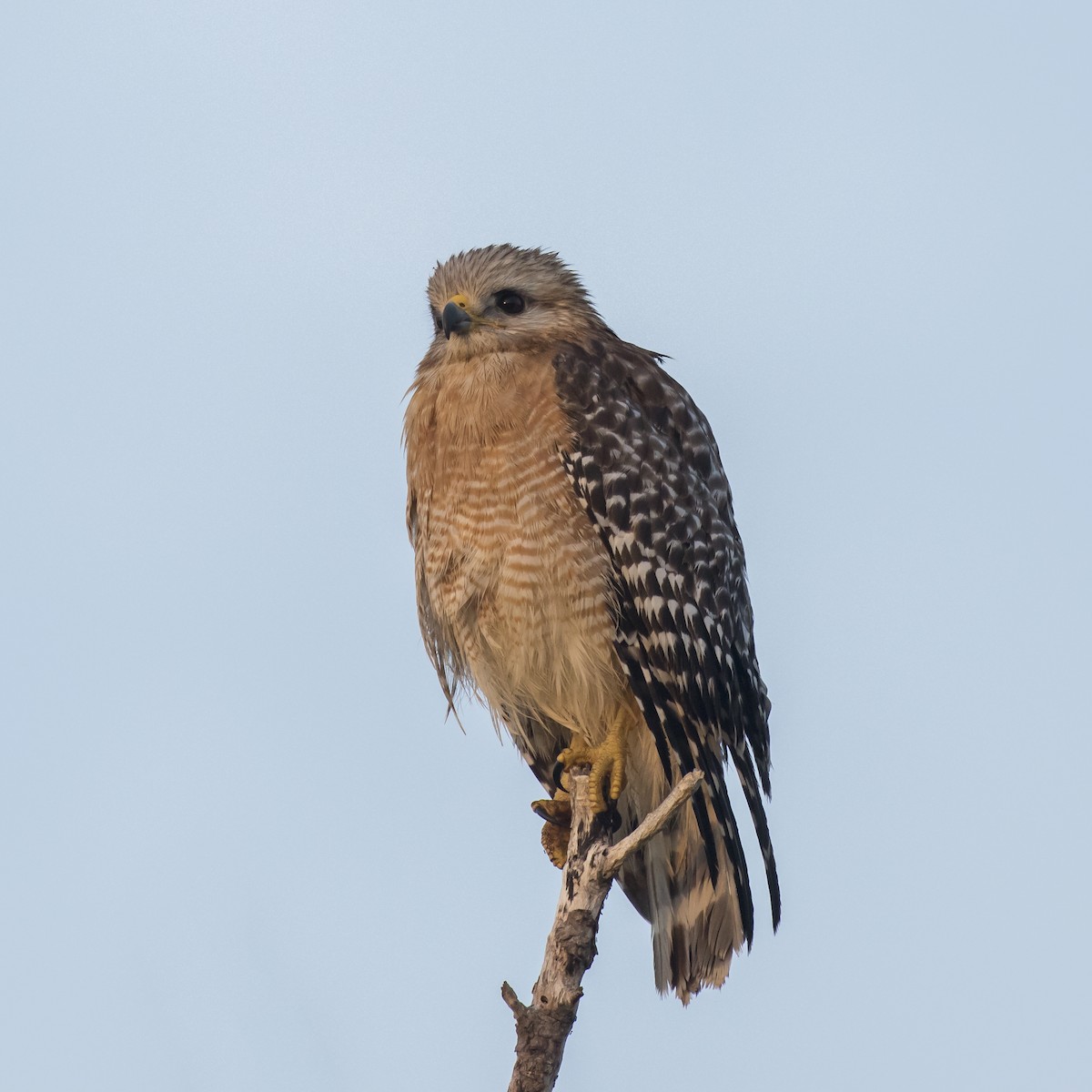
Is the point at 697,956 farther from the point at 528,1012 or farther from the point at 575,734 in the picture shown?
the point at 528,1012

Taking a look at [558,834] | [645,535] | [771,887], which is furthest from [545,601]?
[771,887]

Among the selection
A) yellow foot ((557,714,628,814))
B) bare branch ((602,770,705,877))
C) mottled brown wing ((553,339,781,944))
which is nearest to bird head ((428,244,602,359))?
mottled brown wing ((553,339,781,944))

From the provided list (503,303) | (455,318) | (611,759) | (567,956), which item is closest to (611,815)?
(611,759)

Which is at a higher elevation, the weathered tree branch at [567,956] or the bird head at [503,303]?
the bird head at [503,303]

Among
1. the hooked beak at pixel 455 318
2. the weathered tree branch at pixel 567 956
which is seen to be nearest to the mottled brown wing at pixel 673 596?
the hooked beak at pixel 455 318

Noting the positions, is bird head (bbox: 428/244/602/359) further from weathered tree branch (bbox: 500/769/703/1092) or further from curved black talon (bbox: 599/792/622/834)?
weathered tree branch (bbox: 500/769/703/1092)

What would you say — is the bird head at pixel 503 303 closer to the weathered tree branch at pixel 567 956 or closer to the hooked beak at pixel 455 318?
the hooked beak at pixel 455 318

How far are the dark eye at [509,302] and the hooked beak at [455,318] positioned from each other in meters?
0.22

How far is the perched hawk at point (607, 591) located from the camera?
683 centimetres

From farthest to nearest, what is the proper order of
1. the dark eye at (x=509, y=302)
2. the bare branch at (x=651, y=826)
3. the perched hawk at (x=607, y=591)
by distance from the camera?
the dark eye at (x=509, y=302)
the perched hawk at (x=607, y=591)
the bare branch at (x=651, y=826)

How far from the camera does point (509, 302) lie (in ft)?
25.5

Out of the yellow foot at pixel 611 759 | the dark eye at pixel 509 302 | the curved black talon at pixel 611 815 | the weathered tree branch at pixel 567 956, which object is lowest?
the weathered tree branch at pixel 567 956

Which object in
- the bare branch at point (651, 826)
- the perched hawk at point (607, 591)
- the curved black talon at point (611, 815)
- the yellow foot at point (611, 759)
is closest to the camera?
the bare branch at point (651, 826)

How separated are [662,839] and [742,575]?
4.20 feet
